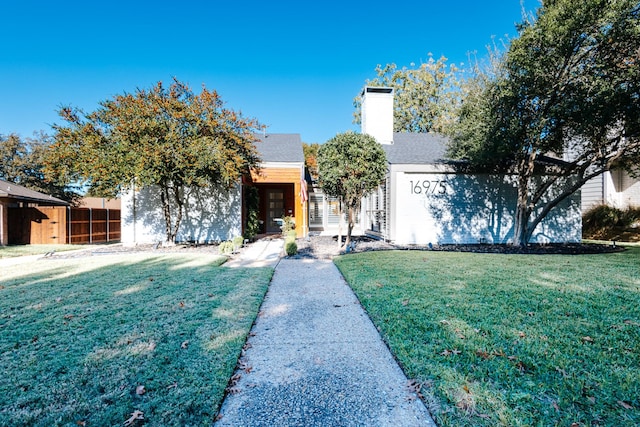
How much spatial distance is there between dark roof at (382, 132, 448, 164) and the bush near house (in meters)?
7.73

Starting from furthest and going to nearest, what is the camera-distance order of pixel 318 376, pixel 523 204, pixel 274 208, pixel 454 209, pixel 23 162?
1. pixel 23 162
2. pixel 274 208
3. pixel 454 209
4. pixel 523 204
5. pixel 318 376

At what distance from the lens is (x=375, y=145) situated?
28.5 ft

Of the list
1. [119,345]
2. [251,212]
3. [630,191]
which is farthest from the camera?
[630,191]

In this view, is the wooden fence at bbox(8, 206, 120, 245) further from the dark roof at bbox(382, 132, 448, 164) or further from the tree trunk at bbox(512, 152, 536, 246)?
the tree trunk at bbox(512, 152, 536, 246)

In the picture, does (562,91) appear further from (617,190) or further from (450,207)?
(617,190)

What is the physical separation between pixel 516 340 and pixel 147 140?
922 cm

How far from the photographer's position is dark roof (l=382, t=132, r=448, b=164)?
11344 mm

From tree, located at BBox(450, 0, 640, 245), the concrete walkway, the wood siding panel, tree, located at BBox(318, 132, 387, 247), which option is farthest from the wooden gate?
tree, located at BBox(450, 0, 640, 245)

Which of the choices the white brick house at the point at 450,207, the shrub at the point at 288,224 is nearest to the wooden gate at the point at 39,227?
the shrub at the point at 288,224

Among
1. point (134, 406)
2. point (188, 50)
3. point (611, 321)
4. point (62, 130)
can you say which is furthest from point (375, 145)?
point (188, 50)

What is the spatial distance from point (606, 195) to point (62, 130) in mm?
21126

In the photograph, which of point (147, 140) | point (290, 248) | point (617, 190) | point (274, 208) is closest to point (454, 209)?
point (290, 248)

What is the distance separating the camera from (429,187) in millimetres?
11211

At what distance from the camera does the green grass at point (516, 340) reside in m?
2.01
